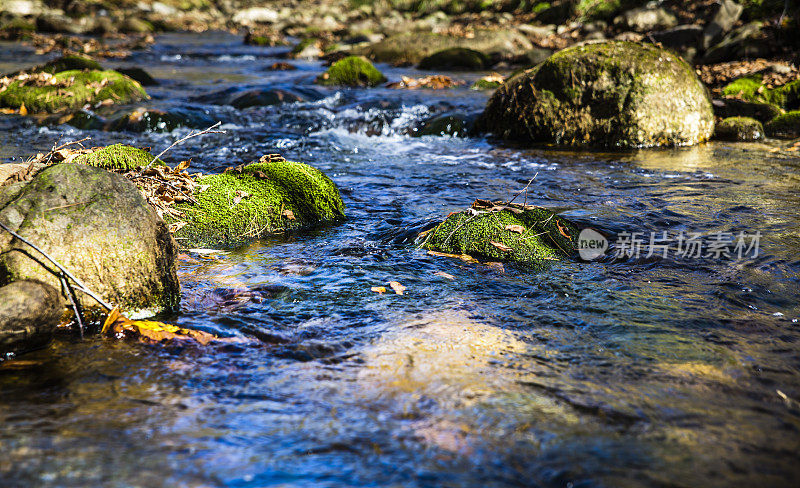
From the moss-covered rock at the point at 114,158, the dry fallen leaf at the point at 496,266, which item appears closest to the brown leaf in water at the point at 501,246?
the dry fallen leaf at the point at 496,266

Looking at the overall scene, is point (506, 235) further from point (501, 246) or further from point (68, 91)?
point (68, 91)

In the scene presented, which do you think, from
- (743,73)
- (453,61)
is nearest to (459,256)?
(743,73)

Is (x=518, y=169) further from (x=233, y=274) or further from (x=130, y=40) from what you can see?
(x=130, y=40)

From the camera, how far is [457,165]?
25.5 ft

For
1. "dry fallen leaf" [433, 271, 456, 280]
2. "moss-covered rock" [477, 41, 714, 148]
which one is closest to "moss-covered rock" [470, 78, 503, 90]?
"moss-covered rock" [477, 41, 714, 148]

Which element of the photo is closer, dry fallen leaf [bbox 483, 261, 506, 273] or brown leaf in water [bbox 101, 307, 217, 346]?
brown leaf in water [bbox 101, 307, 217, 346]

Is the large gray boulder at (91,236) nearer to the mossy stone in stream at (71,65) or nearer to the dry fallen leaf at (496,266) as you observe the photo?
the dry fallen leaf at (496,266)

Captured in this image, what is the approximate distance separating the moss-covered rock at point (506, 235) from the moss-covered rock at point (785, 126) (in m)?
6.55

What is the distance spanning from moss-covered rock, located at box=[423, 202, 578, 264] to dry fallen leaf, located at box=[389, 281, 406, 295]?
0.73 meters

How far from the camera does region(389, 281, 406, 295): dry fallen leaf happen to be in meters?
3.88

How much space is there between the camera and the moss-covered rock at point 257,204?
4.79 metres

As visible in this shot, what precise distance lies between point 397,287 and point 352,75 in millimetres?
10770

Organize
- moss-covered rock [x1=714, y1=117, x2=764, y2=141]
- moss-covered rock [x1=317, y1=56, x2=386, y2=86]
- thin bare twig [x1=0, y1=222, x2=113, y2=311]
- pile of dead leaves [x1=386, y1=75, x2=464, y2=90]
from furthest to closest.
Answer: moss-covered rock [x1=317, y1=56, x2=386, y2=86], pile of dead leaves [x1=386, y1=75, x2=464, y2=90], moss-covered rock [x1=714, y1=117, x2=764, y2=141], thin bare twig [x1=0, y1=222, x2=113, y2=311]

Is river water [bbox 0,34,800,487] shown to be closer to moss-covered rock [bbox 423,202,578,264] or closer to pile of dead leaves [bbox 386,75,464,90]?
moss-covered rock [bbox 423,202,578,264]
